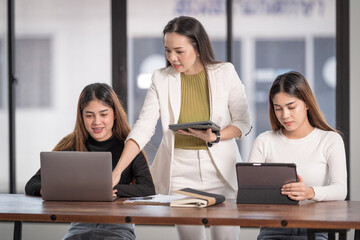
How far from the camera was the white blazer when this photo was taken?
2.73m

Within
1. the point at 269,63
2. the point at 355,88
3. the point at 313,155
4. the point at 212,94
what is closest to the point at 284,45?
the point at 269,63

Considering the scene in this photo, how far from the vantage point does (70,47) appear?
4402 millimetres

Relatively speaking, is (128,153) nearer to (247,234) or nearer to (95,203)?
(95,203)

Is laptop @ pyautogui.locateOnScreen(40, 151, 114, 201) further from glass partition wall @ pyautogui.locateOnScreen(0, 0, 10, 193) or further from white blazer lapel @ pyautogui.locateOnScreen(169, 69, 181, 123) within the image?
glass partition wall @ pyautogui.locateOnScreen(0, 0, 10, 193)

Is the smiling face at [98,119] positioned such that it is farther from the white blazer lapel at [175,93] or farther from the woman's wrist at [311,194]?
the woman's wrist at [311,194]

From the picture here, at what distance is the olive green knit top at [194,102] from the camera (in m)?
2.76

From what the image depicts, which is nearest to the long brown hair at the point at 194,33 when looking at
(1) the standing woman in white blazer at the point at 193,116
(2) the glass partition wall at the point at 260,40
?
(1) the standing woman in white blazer at the point at 193,116

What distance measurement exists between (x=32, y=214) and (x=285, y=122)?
1226 mm

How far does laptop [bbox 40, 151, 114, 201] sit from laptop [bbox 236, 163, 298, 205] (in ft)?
1.89

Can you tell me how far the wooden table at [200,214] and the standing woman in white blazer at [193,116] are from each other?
382 millimetres

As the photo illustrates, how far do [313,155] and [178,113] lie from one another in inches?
27.6

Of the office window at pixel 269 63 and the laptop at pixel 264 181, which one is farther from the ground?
the office window at pixel 269 63

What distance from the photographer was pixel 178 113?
2760 mm

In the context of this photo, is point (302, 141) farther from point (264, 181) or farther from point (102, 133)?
point (102, 133)
